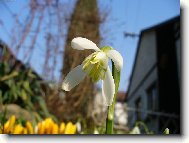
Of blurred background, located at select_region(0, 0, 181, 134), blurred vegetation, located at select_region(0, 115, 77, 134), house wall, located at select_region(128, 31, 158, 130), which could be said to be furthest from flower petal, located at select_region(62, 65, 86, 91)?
house wall, located at select_region(128, 31, 158, 130)

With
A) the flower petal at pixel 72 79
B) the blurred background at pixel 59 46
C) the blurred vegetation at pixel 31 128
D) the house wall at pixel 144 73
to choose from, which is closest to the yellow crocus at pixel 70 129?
the blurred vegetation at pixel 31 128

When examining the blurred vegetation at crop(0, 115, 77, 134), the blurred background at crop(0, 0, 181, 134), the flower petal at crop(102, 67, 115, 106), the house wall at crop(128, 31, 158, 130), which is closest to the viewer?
the flower petal at crop(102, 67, 115, 106)

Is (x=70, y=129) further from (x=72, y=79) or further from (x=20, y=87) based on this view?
(x=20, y=87)

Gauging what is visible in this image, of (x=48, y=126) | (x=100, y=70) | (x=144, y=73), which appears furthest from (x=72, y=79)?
(x=144, y=73)

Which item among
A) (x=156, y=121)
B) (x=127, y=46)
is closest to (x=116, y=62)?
(x=127, y=46)

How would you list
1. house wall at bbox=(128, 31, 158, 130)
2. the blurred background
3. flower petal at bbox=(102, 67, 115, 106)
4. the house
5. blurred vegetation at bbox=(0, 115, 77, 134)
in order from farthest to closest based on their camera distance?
house wall at bbox=(128, 31, 158, 130) → the house → the blurred background → blurred vegetation at bbox=(0, 115, 77, 134) → flower petal at bbox=(102, 67, 115, 106)

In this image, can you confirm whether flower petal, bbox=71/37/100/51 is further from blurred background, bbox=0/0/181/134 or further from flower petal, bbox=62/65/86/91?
blurred background, bbox=0/0/181/134

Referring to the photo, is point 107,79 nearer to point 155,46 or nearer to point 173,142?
point 173,142
